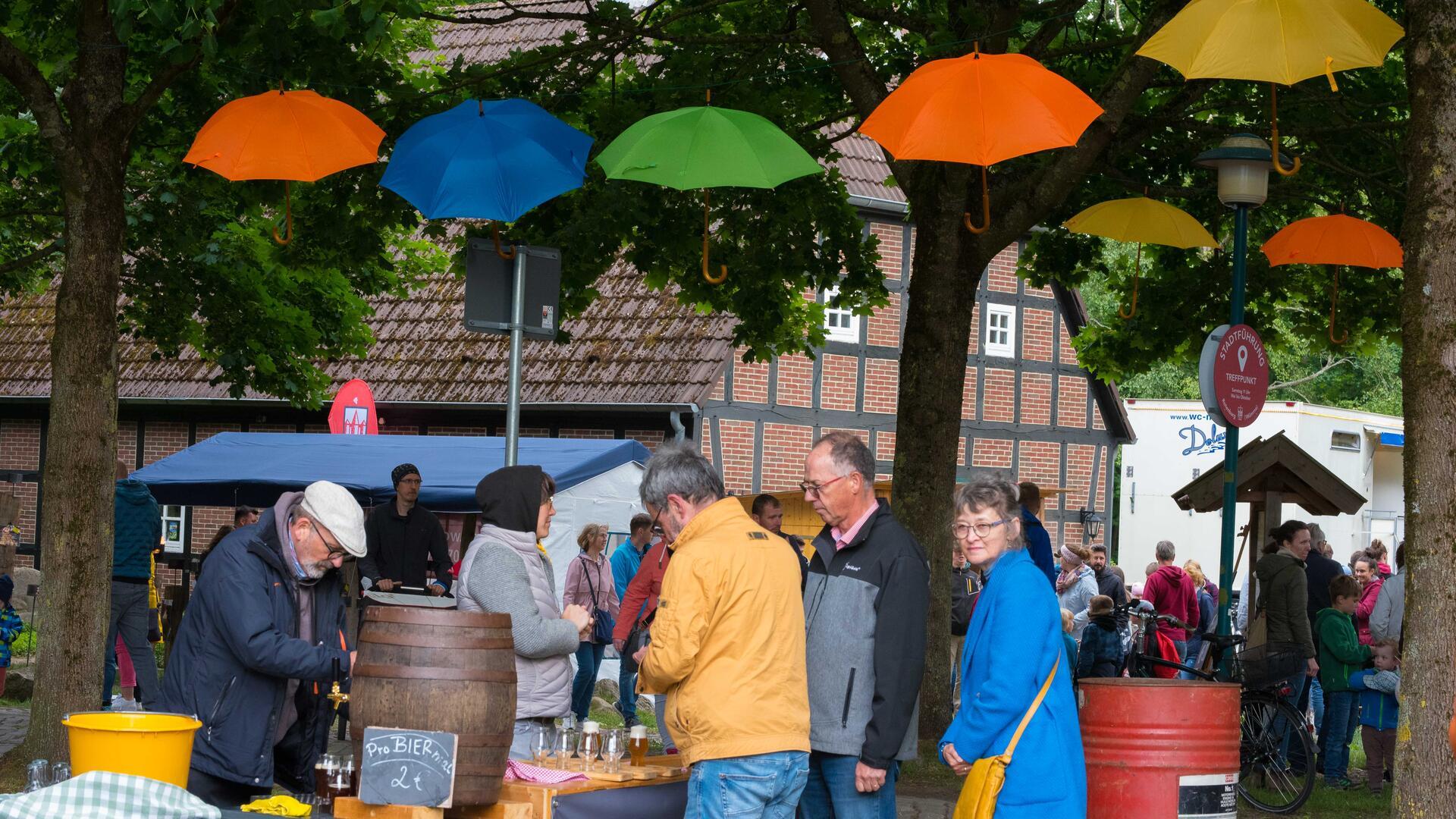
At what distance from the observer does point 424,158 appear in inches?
338

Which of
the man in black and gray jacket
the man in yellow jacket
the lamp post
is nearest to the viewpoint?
the man in yellow jacket

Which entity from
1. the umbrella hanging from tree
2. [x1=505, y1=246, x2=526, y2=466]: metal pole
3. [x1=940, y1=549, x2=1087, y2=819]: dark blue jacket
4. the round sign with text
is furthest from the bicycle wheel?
[x1=940, y1=549, x2=1087, y2=819]: dark blue jacket

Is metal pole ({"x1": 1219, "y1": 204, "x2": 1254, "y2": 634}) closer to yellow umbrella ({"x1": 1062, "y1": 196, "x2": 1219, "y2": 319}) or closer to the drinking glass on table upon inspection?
yellow umbrella ({"x1": 1062, "y1": 196, "x2": 1219, "y2": 319})

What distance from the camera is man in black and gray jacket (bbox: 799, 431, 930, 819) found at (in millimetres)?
5945

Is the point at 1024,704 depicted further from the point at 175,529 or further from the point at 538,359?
the point at 175,529

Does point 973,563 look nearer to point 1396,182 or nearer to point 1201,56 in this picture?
point 1201,56

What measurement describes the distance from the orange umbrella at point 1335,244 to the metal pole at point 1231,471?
1371 millimetres

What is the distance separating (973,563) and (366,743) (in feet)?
6.74

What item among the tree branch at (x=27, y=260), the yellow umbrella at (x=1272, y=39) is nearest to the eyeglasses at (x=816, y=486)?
the yellow umbrella at (x=1272, y=39)

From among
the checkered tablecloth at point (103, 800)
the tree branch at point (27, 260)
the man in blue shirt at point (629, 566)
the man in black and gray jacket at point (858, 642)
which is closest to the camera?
the checkered tablecloth at point (103, 800)

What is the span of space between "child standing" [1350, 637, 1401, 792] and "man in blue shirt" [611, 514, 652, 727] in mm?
5796

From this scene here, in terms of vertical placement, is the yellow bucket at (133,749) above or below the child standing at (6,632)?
above

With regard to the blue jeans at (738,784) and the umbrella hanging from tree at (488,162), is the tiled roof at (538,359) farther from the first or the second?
the blue jeans at (738,784)

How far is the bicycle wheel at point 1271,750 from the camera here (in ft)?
38.8
